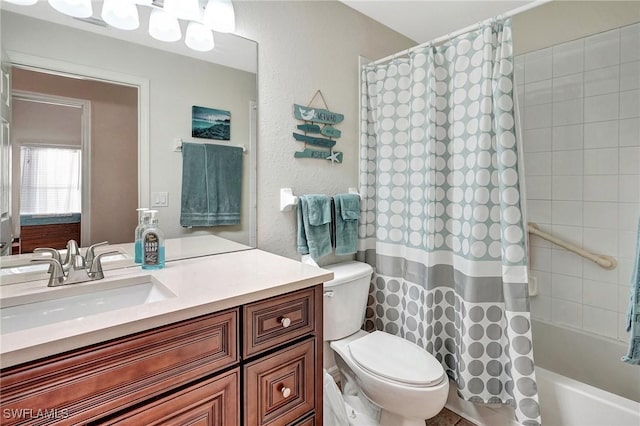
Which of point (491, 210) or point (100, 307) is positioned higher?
point (491, 210)

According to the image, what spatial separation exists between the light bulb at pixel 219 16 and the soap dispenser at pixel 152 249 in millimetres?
905

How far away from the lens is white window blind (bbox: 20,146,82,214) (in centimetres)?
103

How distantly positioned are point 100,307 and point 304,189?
3.50 feet

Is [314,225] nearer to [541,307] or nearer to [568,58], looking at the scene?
[541,307]

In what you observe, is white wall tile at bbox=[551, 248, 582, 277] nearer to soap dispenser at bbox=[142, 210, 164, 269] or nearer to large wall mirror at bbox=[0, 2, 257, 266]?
large wall mirror at bbox=[0, 2, 257, 266]

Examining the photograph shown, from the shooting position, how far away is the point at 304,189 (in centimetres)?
175

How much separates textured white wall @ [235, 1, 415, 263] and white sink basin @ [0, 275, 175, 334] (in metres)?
0.63


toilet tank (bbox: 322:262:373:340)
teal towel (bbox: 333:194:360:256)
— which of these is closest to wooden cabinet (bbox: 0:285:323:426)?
toilet tank (bbox: 322:262:373:340)

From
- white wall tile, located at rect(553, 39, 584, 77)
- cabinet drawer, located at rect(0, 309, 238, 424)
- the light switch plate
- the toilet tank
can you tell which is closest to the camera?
cabinet drawer, located at rect(0, 309, 238, 424)

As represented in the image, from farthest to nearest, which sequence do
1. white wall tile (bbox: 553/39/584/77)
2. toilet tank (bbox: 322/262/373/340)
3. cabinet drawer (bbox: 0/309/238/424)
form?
1. white wall tile (bbox: 553/39/584/77)
2. toilet tank (bbox: 322/262/373/340)
3. cabinet drawer (bbox: 0/309/238/424)

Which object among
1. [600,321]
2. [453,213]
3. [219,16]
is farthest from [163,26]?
[600,321]

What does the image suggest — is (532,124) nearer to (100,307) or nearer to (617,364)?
(617,364)

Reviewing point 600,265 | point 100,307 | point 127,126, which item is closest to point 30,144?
point 127,126

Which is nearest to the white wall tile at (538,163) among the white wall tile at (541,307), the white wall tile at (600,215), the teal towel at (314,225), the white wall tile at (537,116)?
the white wall tile at (537,116)
